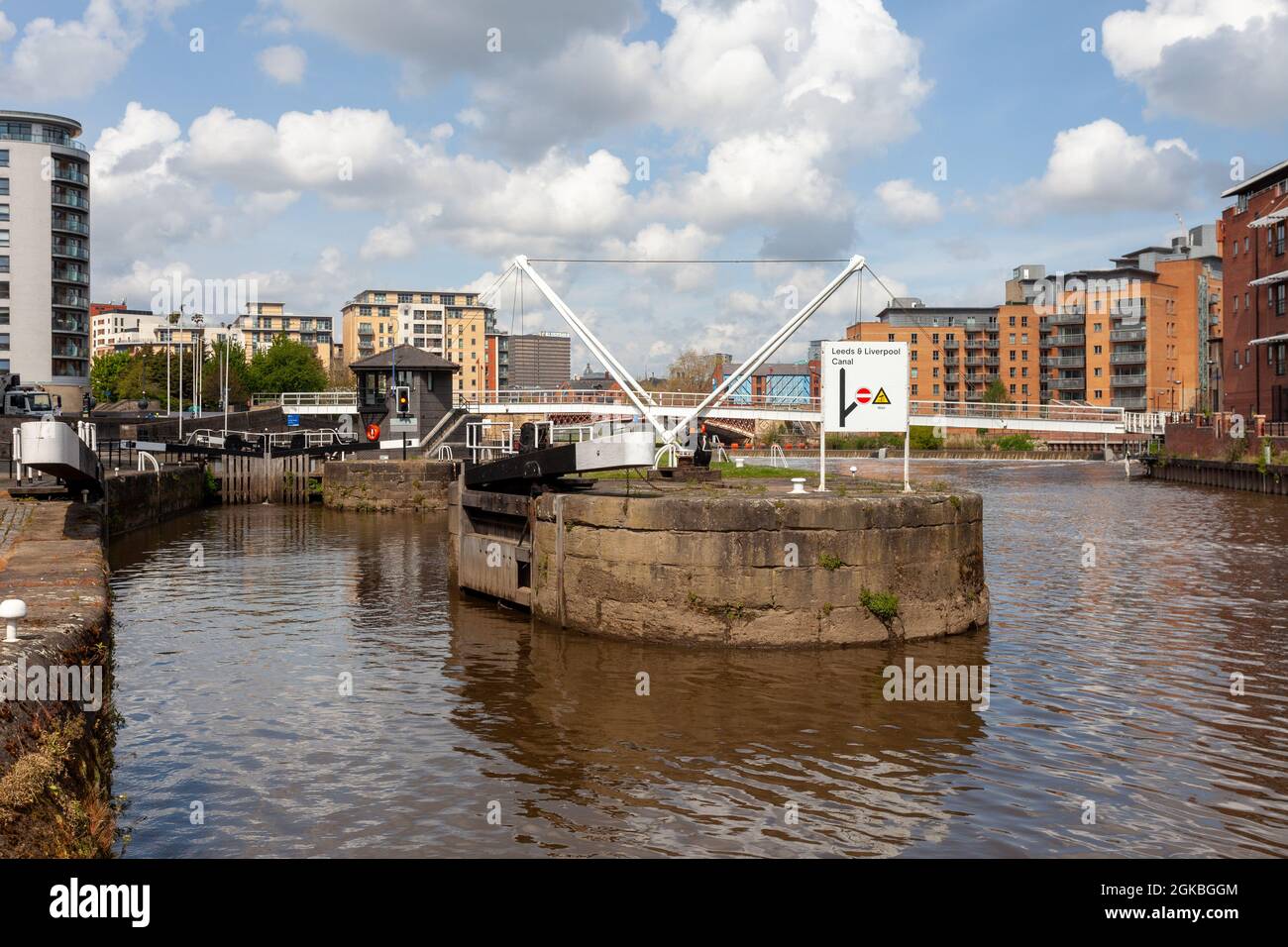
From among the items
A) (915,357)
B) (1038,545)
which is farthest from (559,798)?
(915,357)

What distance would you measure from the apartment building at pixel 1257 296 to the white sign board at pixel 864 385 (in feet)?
196

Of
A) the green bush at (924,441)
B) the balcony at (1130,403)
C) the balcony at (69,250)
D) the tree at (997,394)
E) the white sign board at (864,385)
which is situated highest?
the balcony at (69,250)

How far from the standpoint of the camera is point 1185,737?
13.4 metres

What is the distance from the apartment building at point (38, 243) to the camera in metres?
97.6

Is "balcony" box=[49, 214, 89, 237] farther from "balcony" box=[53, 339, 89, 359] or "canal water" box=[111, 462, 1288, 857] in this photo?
"canal water" box=[111, 462, 1288, 857]

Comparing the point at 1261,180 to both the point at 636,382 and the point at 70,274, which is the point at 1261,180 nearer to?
the point at 636,382

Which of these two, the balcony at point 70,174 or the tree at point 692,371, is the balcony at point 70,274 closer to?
the balcony at point 70,174

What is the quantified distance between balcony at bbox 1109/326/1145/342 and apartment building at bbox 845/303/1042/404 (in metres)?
11.9

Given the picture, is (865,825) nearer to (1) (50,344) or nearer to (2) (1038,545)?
(2) (1038,545)

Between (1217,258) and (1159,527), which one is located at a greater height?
(1217,258)

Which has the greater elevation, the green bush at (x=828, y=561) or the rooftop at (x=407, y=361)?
the rooftop at (x=407, y=361)
